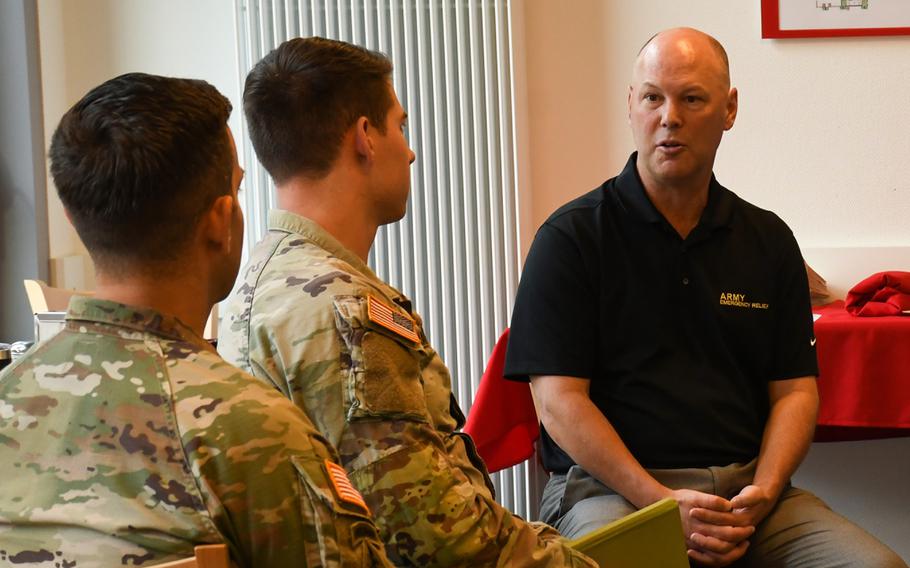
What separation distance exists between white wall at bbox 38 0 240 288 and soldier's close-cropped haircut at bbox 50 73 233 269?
2.64m

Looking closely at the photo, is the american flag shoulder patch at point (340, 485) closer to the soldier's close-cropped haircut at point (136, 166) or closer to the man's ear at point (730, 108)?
the soldier's close-cropped haircut at point (136, 166)

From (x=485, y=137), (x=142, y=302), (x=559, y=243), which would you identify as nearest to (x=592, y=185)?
(x=485, y=137)

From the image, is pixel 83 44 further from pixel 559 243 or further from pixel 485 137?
pixel 559 243

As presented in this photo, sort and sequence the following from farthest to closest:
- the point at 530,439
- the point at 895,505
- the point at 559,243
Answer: the point at 895,505 → the point at 530,439 → the point at 559,243

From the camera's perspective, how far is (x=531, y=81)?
3.61 m

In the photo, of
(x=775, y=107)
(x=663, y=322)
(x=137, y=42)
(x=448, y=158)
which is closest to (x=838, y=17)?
(x=775, y=107)

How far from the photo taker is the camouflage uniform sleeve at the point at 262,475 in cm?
97

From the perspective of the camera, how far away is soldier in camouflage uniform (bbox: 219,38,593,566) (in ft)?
4.30

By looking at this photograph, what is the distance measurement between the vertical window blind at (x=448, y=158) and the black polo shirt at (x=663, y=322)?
1.33m

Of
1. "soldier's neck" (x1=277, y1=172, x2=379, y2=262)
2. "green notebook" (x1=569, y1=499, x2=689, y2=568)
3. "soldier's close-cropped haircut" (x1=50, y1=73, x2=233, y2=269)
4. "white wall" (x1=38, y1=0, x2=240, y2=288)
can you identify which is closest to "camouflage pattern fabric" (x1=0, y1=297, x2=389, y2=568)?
"soldier's close-cropped haircut" (x1=50, y1=73, x2=233, y2=269)

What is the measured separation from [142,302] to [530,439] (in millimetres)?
1656

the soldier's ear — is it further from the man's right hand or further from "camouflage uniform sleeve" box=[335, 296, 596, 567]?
the man's right hand

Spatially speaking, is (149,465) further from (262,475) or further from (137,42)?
(137,42)

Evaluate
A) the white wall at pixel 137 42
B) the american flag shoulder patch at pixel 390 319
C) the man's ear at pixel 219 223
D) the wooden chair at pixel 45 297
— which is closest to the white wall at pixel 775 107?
the white wall at pixel 137 42
